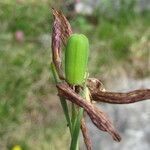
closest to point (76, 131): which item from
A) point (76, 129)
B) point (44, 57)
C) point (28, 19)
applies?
point (76, 129)

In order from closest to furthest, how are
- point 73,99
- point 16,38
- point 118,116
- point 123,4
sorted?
point 73,99
point 118,116
point 16,38
point 123,4

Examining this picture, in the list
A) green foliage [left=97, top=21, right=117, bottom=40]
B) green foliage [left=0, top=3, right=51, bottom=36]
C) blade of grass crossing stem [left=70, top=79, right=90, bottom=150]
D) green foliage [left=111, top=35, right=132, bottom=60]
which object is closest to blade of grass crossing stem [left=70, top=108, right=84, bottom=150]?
blade of grass crossing stem [left=70, top=79, right=90, bottom=150]

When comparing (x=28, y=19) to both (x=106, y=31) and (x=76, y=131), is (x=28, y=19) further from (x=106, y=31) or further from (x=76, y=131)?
(x=76, y=131)

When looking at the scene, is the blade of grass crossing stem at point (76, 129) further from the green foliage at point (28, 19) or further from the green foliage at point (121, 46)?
the green foliage at point (121, 46)

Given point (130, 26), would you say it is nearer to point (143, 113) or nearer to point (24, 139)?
point (143, 113)

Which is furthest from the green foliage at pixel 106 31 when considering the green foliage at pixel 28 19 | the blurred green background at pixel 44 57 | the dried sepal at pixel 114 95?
the dried sepal at pixel 114 95

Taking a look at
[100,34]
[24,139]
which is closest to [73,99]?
[24,139]

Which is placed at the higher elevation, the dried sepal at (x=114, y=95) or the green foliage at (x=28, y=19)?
the dried sepal at (x=114, y=95)
